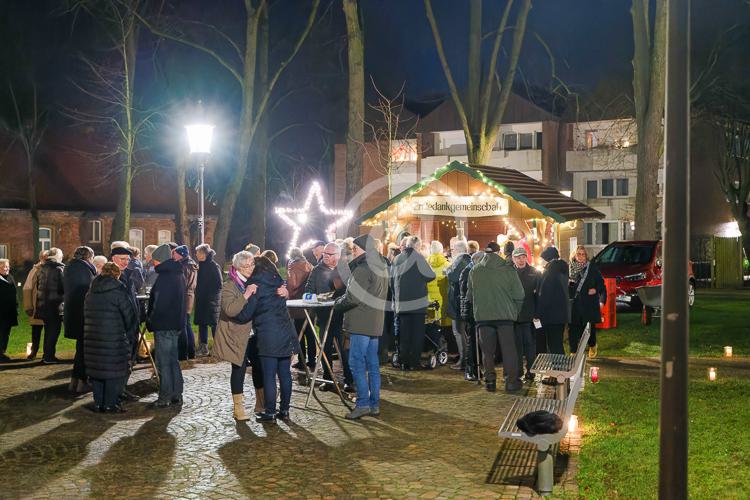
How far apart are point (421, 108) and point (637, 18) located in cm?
3487

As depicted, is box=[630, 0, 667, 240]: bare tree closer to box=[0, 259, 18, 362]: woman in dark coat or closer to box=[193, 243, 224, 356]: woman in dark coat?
box=[193, 243, 224, 356]: woman in dark coat

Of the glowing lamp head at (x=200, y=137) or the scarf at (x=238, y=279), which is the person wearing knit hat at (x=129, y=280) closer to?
the scarf at (x=238, y=279)

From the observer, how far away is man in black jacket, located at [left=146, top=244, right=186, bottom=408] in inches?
382

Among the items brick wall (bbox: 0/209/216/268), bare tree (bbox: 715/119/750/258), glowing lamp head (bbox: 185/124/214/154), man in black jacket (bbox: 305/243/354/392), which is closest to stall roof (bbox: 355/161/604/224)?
glowing lamp head (bbox: 185/124/214/154)

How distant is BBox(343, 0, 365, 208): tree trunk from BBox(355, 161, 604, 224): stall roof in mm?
1484

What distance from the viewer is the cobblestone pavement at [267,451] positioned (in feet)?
21.7

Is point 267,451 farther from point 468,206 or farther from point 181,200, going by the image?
point 181,200

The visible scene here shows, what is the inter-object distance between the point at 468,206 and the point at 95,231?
32.6m

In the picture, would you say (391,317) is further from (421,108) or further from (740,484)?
(421,108)

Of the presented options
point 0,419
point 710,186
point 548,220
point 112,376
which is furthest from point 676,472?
point 710,186

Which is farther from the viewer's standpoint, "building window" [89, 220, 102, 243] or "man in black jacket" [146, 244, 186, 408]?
"building window" [89, 220, 102, 243]

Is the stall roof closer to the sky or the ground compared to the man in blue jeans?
closer to the sky

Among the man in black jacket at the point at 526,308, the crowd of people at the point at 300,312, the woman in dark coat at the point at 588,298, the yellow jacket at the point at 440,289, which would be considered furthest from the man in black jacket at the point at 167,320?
the woman in dark coat at the point at 588,298

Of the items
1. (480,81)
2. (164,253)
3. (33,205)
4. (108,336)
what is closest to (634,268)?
(480,81)
